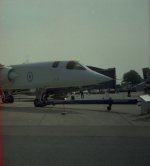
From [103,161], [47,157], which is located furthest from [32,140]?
[103,161]

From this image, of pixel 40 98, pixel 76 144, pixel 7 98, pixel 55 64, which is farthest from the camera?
pixel 7 98

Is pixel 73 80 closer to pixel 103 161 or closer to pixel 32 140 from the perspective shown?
pixel 32 140

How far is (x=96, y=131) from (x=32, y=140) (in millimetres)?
2263

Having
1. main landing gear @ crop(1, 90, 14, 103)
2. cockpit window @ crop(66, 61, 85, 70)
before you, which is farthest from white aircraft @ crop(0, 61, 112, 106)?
main landing gear @ crop(1, 90, 14, 103)

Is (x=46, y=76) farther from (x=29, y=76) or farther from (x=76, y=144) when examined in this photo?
(x=76, y=144)

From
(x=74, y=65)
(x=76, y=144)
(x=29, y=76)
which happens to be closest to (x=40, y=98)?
(x=29, y=76)

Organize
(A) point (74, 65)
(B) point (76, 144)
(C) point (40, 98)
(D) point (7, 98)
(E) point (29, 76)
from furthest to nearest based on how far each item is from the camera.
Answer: (D) point (7, 98) < (E) point (29, 76) < (C) point (40, 98) < (A) point (74, 65) < (B) point (76, 144)

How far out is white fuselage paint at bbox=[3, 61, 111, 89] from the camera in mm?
21875

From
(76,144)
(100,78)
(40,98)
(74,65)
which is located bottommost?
(76,144)

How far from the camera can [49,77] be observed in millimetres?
23250

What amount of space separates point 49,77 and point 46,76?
0.84 feet

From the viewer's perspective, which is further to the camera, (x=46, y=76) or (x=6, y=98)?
(x=6, y=98)

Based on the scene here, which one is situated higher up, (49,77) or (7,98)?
(49,77)

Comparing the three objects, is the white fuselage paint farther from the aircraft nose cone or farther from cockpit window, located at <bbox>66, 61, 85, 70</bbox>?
cockpit window, located at <bbox>66, 61, 85, 70</bbox>
